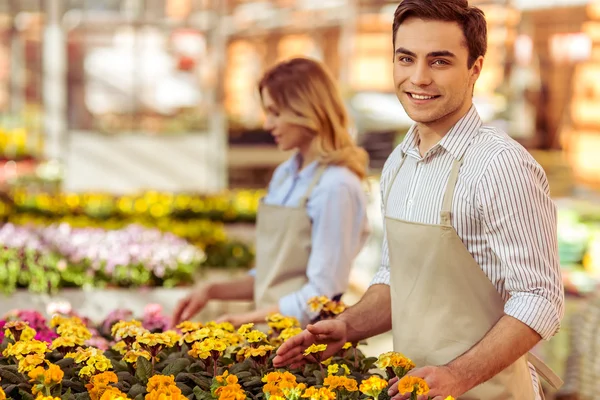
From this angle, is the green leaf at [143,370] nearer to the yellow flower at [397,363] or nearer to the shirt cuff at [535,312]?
the yellow flower at [397,363]

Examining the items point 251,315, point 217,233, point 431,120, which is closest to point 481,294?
point 431,120

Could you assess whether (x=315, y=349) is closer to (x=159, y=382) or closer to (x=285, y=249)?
(x=159, y=382)

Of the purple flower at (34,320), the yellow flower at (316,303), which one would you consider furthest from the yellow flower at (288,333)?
the purple flower at (34,320)

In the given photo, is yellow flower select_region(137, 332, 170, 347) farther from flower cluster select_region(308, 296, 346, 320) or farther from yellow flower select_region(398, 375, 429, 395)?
yellow flower select_region(398, 375, 429, 395)

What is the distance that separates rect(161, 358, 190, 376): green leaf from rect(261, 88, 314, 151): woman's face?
1.00 metres

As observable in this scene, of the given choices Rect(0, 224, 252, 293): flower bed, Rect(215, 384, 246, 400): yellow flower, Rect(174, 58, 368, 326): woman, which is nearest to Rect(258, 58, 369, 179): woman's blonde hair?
Rect(174, 58, 368, 326): woman

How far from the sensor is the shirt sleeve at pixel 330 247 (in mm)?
2842

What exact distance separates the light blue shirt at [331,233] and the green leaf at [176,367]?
72cm

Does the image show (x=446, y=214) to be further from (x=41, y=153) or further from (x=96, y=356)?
(x=41, y=153)

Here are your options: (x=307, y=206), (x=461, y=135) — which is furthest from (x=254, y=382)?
(x=307, y=206)

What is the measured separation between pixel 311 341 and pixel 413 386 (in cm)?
39

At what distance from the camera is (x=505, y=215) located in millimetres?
1866

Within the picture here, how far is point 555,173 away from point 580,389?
520cm

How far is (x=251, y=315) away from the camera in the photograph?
2773 mm
